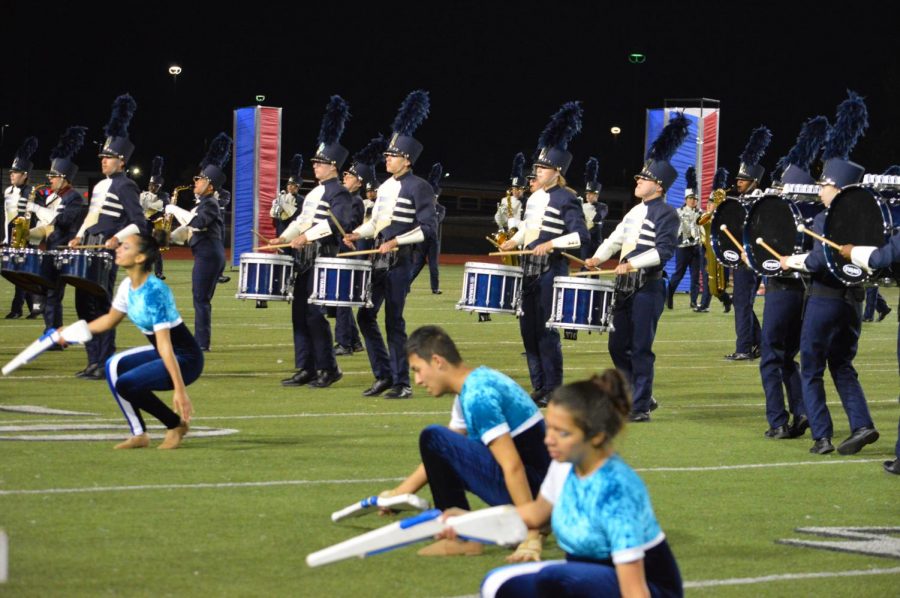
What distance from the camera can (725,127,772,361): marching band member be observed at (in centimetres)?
1573

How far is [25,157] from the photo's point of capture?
68.1ft

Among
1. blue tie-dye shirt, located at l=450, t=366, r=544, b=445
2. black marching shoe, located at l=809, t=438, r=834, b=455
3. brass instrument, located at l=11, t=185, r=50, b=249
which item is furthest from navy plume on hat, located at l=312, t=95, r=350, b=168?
blue tie-dye shirt, located at l=450, t=366, r=544, b=445

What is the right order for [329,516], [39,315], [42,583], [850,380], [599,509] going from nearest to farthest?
[599,509], [42,583], [329,516], [850,380], [39,315]

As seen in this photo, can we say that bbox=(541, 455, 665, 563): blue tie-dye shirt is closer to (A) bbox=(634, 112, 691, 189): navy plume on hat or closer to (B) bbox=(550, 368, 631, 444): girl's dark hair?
(B) bbox=(550, 368, 631, 444): girl's dark hair

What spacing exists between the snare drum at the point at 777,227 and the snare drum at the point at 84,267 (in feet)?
15.8

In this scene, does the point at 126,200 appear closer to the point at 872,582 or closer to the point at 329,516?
the point at 329,516

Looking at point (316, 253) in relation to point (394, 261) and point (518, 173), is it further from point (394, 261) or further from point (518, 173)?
point (518, 173)

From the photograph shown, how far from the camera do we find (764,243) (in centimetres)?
1009

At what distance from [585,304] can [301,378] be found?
2873 mm

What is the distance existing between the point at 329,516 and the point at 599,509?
9.91 feet

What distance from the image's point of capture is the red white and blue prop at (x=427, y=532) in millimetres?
4371

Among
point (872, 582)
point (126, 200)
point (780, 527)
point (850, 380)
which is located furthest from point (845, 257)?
point (126, 200)

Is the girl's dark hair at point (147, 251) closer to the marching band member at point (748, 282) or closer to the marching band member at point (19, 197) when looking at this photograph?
the marching band member at point (748, 282)

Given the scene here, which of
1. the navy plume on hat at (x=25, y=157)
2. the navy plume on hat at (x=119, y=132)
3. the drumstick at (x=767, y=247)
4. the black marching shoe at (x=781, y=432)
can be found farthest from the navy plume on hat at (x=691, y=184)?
the drumstick at (x=767, y=247)
